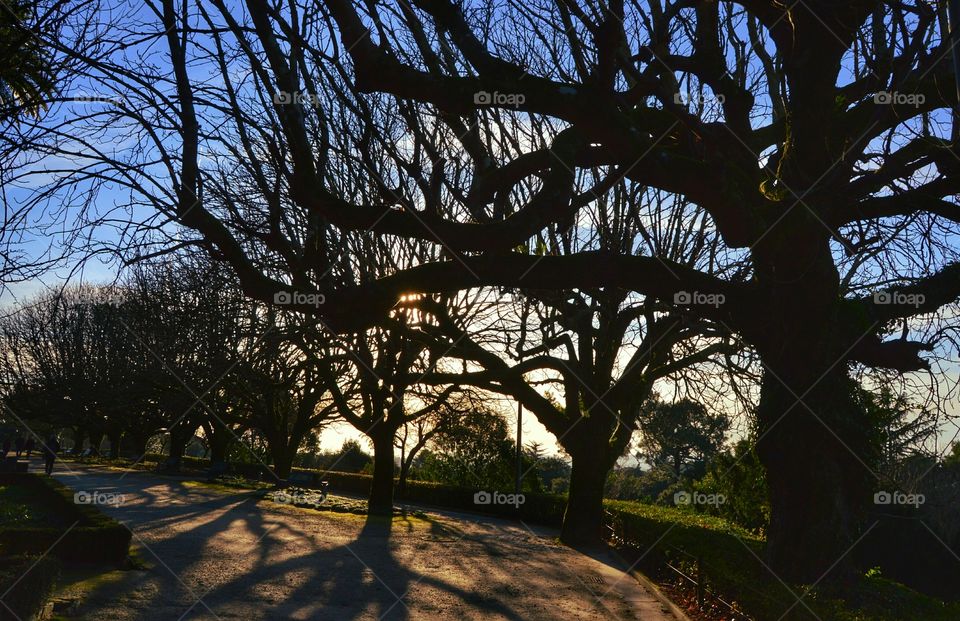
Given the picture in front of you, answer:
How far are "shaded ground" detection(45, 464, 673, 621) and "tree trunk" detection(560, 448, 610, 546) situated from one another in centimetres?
67

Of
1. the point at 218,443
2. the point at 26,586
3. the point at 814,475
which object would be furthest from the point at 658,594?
the point at 218,443

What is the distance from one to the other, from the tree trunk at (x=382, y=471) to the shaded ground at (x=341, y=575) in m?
2.83

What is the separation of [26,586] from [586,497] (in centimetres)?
1464

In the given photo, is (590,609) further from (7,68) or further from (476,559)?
(7,68)

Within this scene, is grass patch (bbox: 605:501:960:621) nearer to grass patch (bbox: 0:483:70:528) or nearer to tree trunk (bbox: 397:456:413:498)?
grass patch (bbox: 0:483:70:528)

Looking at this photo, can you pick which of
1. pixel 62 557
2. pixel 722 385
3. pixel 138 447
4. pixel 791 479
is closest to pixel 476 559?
pixel 722 385

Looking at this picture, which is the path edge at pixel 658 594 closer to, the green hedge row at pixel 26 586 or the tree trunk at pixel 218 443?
the green hedge row at pixel 26 586

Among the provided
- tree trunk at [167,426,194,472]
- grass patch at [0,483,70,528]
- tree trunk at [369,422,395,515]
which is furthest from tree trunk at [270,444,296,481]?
grass patch at [0,483,70,528]

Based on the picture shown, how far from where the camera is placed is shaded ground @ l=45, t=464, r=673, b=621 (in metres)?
10.5

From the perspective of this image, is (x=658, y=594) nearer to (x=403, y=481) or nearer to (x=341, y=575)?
(x=341, y=575)

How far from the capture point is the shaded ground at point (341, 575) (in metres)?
10.5

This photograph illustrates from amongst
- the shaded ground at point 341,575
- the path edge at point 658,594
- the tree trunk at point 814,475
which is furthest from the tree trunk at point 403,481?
the tree trunk at point 814,475

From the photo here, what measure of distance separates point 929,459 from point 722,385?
824 centimetres

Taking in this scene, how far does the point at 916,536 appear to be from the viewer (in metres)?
19.3
